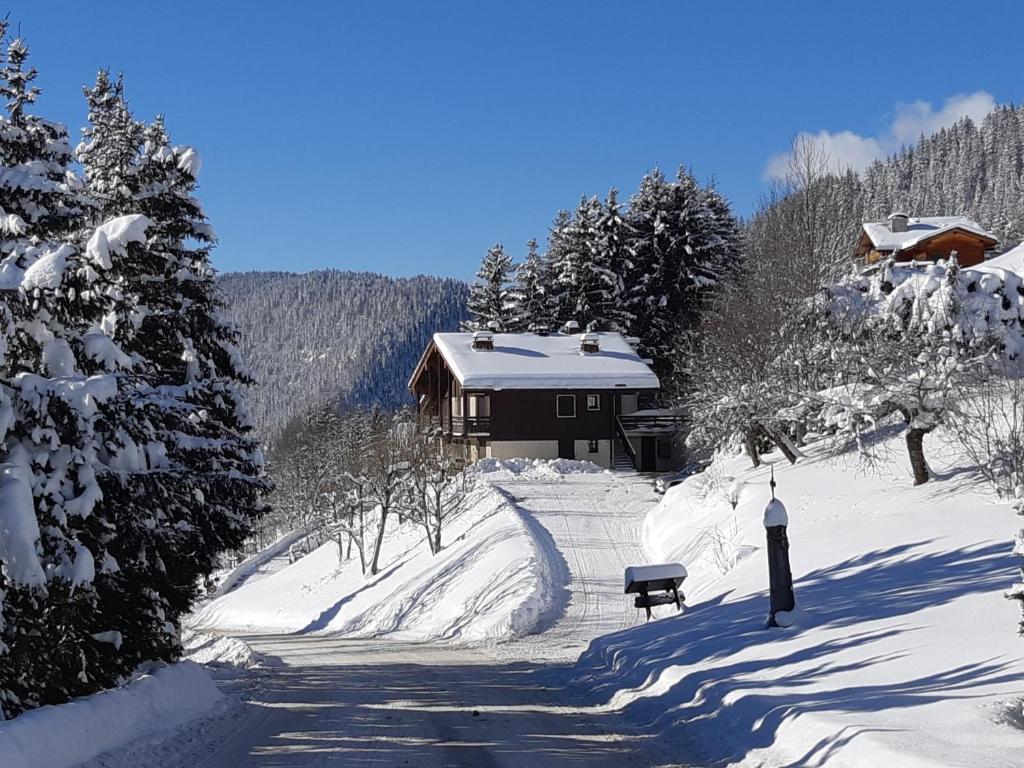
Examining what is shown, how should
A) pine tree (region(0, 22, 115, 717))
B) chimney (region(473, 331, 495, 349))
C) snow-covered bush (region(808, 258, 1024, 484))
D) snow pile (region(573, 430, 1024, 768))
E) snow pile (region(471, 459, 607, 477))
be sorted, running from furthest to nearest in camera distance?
1. chimney (region(473, 331, 495, 349))
2. snow pile (region(471, 459, 607, 477))
3. snow-covered bush (region(808, 258, 1024, 484))
4. pine tree (region(0, 22, 115, 717))
5. snow pile (region(573, 430, 1024, 768))

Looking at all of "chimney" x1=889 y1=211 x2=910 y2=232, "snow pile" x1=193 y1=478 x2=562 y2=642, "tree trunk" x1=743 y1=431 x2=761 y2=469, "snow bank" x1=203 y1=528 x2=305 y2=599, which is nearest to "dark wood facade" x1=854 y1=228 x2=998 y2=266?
"chimney" x1=889 y1=211 x2=910 y2=232

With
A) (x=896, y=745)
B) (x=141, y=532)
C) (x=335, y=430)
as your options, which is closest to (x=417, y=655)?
(x=141, y=532)

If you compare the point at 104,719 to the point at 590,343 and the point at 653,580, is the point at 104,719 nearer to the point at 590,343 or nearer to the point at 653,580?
the point at 653,580

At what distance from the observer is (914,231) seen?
6238 centimetres

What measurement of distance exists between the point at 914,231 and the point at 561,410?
2926 cm

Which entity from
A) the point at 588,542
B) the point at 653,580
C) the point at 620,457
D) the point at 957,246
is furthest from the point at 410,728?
the point at 957,246

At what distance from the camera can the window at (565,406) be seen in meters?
49.5

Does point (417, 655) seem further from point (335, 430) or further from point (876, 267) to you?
point (335, 430)

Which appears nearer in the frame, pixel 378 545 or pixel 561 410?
pixel 378 545

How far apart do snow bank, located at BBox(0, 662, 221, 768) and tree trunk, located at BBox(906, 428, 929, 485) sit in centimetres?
1429

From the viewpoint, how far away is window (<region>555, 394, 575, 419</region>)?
49531 millimetres

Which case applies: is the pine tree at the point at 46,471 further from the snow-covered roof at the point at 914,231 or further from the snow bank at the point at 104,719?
the snow-covered roof at the point at 914,231

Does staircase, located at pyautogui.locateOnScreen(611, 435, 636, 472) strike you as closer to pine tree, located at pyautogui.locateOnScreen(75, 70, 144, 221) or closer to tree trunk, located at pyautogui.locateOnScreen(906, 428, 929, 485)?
tree trunk, located at pyautogui.locateOnScreen(906, 428, 929, 485)

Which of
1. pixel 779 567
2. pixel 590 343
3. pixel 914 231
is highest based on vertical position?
pixel 914 231
